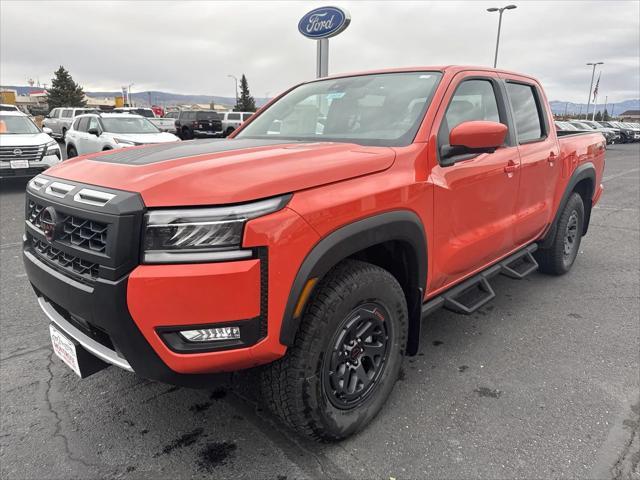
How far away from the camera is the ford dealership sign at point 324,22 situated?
10.6 m

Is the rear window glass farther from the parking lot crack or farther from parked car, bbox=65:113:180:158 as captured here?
the parking lot crack

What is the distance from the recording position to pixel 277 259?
170cm

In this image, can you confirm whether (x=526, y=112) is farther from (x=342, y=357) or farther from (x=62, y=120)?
(x=62, y=120)

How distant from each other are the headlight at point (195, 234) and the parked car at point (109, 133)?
32.2 ft

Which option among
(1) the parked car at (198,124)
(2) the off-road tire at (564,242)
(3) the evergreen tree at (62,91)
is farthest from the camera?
(3) the evergreen tree at (62,91)

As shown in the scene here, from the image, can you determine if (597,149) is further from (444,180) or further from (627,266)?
(444,180)

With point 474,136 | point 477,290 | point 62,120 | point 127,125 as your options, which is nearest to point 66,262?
point 474,136

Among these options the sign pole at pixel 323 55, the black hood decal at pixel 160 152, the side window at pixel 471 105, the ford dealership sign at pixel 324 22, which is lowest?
the black hood decal at pixel 160 152

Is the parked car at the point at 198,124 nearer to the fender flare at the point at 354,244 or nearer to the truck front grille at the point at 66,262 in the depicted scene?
the truck front grille at the point at 66,262

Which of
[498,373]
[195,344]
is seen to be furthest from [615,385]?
[195,344]

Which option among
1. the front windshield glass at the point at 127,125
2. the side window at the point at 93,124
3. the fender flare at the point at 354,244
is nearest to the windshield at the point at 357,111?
the fender flare at the point at 354,244

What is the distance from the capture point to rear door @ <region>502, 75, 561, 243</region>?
341 centimetres

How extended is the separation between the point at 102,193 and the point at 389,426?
A: 69.5 inches

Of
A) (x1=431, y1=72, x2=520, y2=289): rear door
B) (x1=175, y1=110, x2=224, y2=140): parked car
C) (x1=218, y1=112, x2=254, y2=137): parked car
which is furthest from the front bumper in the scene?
(x1=218, y1=112, x2=254, y2=137): parked car
